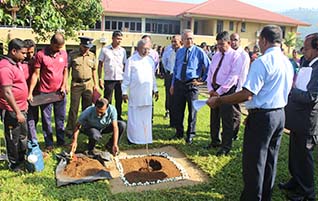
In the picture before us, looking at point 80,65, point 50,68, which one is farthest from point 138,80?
point 50,68

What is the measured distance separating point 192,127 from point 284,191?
6.90ft

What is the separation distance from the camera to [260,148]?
3.28 meters

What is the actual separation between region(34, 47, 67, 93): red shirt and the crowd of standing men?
0.01 meters

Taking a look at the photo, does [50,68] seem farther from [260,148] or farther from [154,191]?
[260,148]

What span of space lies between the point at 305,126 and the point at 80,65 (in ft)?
12.4

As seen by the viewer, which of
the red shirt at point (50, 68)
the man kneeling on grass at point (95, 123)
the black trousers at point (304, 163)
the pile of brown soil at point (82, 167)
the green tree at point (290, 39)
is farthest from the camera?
the green tree at point (290, 39)

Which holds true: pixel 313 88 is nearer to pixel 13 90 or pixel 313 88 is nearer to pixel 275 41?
pixel 275 41

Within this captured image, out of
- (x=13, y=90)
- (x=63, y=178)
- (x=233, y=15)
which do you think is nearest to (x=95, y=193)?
(x=63, y=178)

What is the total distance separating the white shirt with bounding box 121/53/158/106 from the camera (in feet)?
18.1

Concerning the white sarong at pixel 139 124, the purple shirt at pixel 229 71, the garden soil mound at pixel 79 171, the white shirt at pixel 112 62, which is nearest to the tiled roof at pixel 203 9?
the white shirt at pixel 112 62

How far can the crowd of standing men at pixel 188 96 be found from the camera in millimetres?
3223

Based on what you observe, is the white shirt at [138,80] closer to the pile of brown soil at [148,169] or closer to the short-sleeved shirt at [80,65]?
the short-sleeved shirt at [80,65]

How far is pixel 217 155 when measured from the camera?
5254mm

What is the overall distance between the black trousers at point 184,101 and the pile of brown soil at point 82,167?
186cm
